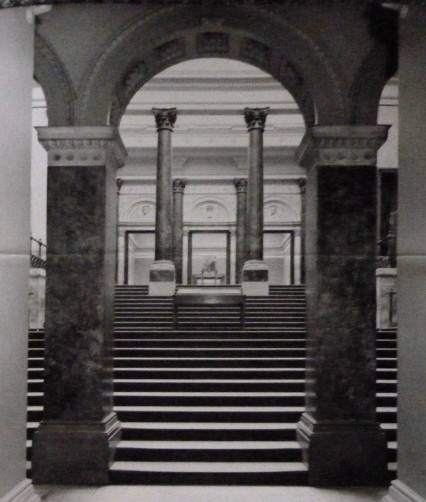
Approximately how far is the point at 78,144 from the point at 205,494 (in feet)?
10.9

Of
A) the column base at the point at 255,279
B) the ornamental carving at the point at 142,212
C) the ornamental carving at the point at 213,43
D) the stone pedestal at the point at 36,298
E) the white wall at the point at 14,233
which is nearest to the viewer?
the white wall at the point at 14,233

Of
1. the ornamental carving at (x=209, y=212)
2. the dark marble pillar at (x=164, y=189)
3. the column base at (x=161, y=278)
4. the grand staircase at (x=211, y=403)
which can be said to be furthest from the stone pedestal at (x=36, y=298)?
the ornamental carving at (x=209, y=212)

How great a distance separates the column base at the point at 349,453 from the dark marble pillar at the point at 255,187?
9.20 m

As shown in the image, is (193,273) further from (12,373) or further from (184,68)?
(12,373)

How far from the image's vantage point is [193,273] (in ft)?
79.6

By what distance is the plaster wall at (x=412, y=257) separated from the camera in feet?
14.2

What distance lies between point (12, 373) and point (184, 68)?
1358cm

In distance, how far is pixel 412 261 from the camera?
446 cm

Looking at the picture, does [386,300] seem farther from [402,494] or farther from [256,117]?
[402,494]

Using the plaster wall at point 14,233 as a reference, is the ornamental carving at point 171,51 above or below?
above

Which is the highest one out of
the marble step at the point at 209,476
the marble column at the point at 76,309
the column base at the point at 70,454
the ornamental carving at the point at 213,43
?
the ornamental carving at the point at 213,43

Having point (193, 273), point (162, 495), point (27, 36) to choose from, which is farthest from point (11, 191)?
point (193, 273)

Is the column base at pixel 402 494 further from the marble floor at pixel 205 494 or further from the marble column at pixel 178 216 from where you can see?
the marble column at pixel 178 216

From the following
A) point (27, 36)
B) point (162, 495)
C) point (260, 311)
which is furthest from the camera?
point (260, 311)
